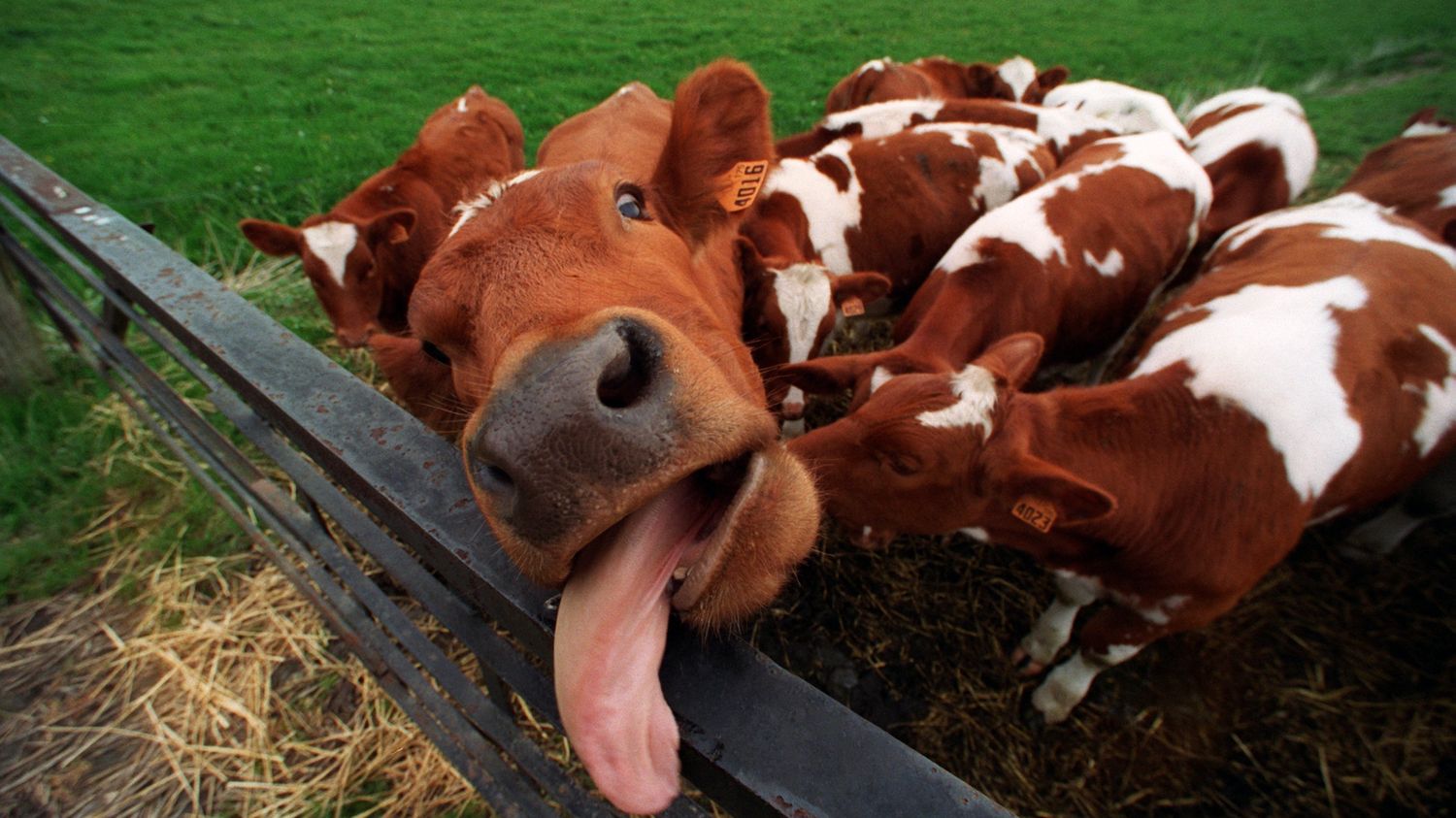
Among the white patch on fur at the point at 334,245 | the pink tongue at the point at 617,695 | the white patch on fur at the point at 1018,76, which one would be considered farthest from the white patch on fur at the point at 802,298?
the white patch on fur at the point at 1018,76

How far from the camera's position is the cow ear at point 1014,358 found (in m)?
2.76

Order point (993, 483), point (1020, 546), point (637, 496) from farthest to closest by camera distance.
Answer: point (1020, 546)
point (993, 483)
point (637, 496)

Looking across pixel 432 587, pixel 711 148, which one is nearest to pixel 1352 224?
pixel 711 148

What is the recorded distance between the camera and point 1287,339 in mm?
2793

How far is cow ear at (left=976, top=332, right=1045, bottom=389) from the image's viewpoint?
108 inches

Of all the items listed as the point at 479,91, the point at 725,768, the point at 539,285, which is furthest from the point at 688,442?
the point at 479,91

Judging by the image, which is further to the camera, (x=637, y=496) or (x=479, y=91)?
(x=479, y=91)

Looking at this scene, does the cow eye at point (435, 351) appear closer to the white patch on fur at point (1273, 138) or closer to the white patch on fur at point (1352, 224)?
the white patch on fur at point (1352, 224)

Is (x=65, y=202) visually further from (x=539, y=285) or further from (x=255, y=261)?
(x=255, y=261)

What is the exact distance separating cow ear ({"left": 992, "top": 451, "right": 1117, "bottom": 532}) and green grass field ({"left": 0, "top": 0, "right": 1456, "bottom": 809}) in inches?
149

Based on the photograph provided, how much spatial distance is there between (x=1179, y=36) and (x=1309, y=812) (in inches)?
673

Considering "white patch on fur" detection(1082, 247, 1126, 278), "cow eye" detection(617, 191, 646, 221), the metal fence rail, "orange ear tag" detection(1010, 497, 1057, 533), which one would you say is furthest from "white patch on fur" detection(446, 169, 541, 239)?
"white patch on fur" detection(1082, 247, 1126, 278)

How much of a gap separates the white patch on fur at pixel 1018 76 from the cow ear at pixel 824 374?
682 cm

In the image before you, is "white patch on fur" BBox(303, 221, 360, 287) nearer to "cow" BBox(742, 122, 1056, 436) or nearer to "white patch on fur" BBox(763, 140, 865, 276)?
"cow" BBox(742, 122, 1056, 436)
